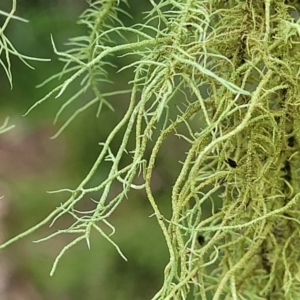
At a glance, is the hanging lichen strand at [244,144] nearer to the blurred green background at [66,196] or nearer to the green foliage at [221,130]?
the green foliage at [221,130]

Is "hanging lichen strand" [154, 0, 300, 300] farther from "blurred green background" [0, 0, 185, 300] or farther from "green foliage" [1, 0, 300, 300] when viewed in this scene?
"blurred green background" [0, 0, 185, 300]

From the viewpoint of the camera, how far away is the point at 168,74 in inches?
16.6

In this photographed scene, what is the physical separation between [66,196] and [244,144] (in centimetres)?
88

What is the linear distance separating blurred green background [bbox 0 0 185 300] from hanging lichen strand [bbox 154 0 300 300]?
2.15 feet

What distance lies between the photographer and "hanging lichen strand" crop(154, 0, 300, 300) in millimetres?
428

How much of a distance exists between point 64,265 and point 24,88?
0.41 meters

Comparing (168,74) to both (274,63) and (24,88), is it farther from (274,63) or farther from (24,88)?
(24,88)

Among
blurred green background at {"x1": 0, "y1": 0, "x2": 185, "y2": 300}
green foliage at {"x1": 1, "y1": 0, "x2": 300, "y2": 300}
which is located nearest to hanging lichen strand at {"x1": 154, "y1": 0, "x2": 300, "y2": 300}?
green foliage at {"x1": 1, "y1": 0, "x2": 300, "y2": 300}

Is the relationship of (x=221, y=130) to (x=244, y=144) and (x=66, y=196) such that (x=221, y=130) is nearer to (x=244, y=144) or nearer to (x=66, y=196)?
(x=244, y=144)

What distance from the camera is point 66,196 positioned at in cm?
132

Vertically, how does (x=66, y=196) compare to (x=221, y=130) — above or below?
below

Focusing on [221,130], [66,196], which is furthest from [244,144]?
[66,196]

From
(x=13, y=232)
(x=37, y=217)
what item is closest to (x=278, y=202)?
(x=37, y=217)

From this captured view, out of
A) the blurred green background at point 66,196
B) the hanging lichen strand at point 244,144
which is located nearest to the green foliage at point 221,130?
the hanging lichen strand at point 244,144
